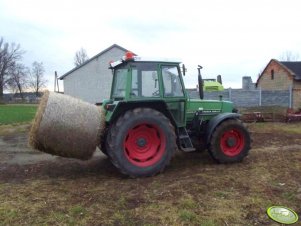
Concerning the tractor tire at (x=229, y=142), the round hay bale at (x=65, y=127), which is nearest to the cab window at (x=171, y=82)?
the tractor tire at (x=229, y=142)

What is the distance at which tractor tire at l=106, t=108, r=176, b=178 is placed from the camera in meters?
7.06

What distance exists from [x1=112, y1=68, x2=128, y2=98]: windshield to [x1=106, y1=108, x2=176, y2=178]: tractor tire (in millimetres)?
844

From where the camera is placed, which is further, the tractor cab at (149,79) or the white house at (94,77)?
the white house at (94,77)

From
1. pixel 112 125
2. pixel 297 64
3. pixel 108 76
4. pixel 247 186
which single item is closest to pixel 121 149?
pixel 112 125

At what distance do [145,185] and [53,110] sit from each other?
81.0 inches

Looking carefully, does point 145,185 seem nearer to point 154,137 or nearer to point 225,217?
point 154,137

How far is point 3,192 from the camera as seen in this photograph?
21.2ft

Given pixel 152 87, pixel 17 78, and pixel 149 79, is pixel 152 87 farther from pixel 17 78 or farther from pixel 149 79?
pixel 17 78

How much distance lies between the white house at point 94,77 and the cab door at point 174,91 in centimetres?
2894

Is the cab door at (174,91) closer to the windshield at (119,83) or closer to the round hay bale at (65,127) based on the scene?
the windshield at (119,83)

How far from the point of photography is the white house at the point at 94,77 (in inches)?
1458

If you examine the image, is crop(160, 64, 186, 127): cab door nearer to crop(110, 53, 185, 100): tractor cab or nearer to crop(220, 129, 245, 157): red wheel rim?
crop(110, 53, 185, 100): tractor cab

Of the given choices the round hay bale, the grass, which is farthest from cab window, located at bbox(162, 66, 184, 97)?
the grass

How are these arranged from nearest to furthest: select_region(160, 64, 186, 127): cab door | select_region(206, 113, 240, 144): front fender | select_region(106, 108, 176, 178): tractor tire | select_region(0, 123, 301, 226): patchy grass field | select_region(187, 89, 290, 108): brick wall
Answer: select_region(0, 123, 301, 226): patchy grass field < select_region(106, 108, 176, 178): tractor tire < select_region(160, 64, 186, 127): cab door < select_region(206, 113, 240, 144): front fender < select_region(187, 89, 290, 108): brick wall
